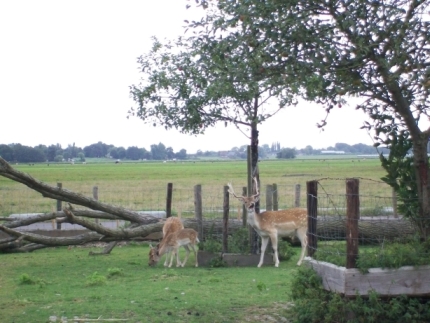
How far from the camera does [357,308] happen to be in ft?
28.5

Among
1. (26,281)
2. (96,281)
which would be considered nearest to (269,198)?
(96,281)

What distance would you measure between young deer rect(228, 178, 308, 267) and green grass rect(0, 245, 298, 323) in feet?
2.39

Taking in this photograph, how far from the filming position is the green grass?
10.6m

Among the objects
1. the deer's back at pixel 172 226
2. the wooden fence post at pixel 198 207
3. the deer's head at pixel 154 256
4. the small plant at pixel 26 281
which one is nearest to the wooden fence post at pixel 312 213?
the small plant at pixel 26 281

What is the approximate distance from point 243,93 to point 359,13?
797cm

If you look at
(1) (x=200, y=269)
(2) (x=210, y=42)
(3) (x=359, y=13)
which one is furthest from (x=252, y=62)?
(1) (x=200, y=269)

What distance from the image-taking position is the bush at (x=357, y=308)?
8625 mm

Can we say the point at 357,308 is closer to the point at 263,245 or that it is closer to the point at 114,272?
the point at 114,272

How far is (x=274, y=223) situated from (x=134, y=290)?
17.5 ft

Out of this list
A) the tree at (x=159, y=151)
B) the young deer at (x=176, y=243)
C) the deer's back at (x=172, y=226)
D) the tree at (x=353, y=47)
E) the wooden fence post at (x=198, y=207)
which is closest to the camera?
the tree at (x=353, y=47)

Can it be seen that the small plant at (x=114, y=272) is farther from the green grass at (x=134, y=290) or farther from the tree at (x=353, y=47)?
the tree at (x=353, y=47)

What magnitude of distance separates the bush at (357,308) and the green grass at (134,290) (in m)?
1.21

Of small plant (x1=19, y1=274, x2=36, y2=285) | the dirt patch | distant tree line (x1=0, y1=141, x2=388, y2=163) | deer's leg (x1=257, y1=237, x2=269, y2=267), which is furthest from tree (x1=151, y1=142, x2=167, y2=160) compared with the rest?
the dirt patch

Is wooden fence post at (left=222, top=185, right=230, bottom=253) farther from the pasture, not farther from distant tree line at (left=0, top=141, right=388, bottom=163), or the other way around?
distant tree line at (left=0, top=141, right=388, bottom=163)
